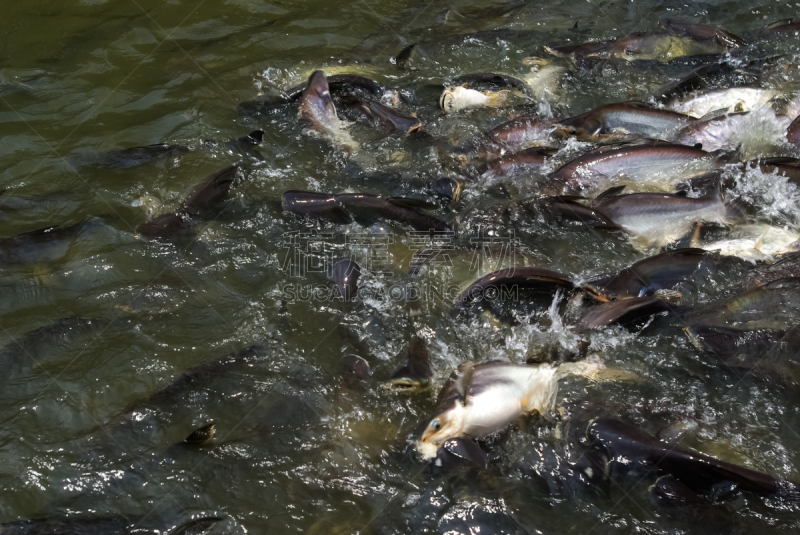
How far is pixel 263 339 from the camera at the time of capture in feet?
10.9

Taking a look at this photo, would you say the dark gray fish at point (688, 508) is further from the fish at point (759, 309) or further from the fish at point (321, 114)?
the fish at point (321, 114)

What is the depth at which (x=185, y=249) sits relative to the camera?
12.8ft

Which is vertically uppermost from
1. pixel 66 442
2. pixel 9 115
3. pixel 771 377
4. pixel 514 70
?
pixel 9 115

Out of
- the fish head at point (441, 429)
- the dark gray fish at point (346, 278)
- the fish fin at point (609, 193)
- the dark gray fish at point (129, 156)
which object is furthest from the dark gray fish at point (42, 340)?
the fish fin at point (609, 193)

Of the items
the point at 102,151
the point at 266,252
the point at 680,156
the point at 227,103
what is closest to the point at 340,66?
the point at 227,103

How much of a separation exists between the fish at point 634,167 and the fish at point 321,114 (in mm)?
1761

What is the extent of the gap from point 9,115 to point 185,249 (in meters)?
2.76

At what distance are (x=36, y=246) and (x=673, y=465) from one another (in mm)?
3959

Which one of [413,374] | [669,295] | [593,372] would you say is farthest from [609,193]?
[413,374]

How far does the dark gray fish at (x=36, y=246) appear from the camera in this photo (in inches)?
148

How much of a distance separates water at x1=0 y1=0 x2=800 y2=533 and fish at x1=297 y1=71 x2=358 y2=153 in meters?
0.13

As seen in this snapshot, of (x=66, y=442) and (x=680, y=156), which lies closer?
(x=66, y=442)

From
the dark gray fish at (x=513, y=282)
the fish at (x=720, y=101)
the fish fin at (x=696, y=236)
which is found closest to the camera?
the dark gray fish at (x=513, y=282)

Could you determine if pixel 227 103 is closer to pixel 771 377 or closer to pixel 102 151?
pixel 102 151
